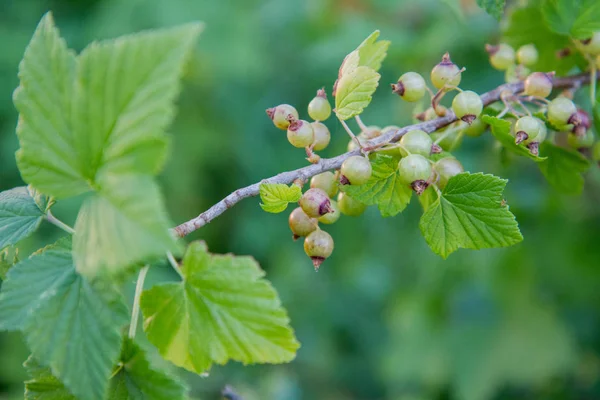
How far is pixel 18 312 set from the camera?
59 cm

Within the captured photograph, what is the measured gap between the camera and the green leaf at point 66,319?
1.85 ft

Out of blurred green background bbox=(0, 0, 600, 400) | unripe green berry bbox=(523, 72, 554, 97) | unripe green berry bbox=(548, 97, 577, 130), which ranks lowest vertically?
blurred green background bbox=(0, 0, 600, 400)

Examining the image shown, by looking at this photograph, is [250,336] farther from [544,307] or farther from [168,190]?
[168,190]

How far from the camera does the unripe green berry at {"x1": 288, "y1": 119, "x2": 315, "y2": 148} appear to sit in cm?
72

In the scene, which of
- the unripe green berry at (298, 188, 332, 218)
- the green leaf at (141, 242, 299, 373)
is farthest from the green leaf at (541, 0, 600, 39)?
the green leaf at (141, 242, 299, 373)

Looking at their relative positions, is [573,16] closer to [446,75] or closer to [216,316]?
[446,75]

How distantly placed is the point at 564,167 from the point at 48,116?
0.71m

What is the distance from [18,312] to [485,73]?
1.57 m

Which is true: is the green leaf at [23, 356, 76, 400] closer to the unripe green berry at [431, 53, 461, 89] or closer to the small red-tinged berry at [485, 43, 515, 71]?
the unripe green berry at [431, 53, 461, 89]

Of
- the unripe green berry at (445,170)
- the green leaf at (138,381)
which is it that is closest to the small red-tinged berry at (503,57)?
the unripe green berry at (445,170)

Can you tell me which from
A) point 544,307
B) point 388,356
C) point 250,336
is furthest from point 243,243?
point 250,336

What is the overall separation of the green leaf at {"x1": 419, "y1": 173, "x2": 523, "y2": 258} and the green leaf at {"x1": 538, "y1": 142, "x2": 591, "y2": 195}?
217mm

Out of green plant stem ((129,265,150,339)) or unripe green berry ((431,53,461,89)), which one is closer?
green plant stem ((129,265,150,339))

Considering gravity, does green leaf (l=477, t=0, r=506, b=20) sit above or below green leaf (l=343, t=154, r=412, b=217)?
above
